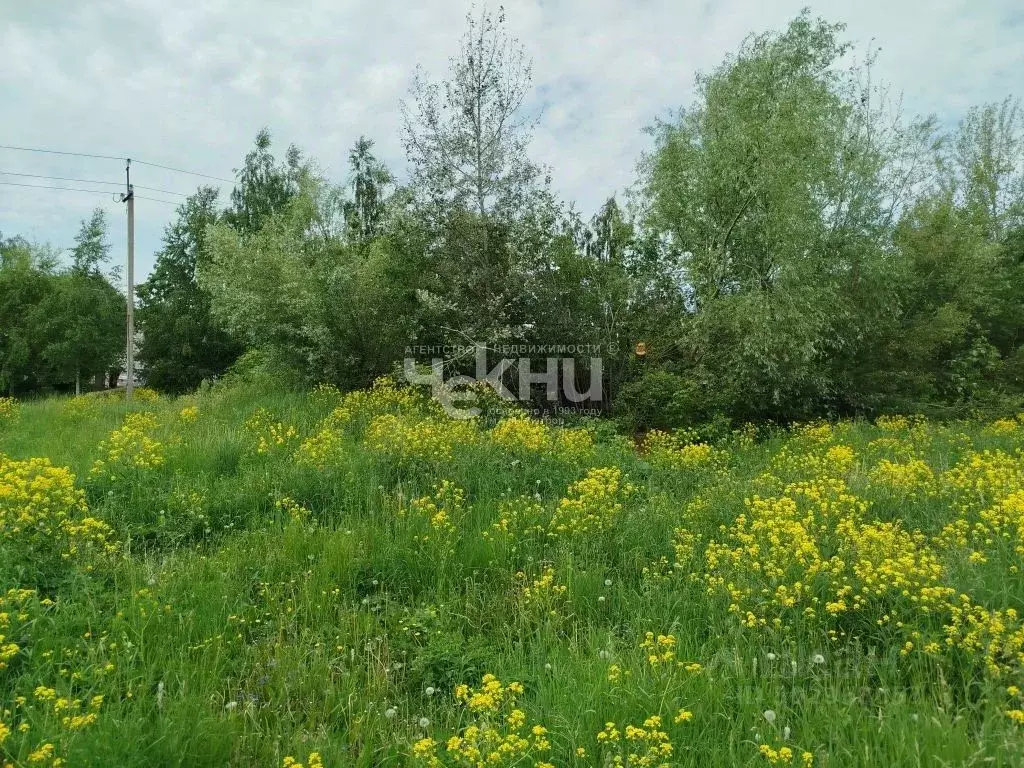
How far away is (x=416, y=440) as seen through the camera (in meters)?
6.66

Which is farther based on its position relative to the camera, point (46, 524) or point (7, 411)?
point (7, 411)

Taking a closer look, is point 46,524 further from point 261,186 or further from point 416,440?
point 261,186

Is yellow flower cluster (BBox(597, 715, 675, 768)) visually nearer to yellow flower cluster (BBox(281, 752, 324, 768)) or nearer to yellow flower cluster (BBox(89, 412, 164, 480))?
yellow flower cluster (BBox(281, 752, 324, 768))

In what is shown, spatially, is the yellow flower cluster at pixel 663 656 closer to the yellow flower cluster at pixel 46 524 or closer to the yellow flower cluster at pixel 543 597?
the yellow flower cluster at pixel 543 597

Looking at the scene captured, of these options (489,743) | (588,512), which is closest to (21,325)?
(588,512)

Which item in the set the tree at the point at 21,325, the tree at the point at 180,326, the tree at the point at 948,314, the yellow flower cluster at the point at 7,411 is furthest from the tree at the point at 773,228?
the tree at the point at 21,325

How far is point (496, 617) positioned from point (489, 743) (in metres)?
1.47

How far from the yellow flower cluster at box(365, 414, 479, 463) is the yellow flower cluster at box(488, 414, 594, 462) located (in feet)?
1.32

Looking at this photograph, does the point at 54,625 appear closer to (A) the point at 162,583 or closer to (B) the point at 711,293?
(A) the point at 162,583

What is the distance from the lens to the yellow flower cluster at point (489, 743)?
2174 millimetres

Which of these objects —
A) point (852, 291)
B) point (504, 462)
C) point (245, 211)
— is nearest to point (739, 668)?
point (504, 462)

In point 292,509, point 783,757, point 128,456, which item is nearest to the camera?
point 783,757

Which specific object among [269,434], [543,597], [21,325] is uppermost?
[21,325]

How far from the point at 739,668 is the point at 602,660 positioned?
2.18 ft
